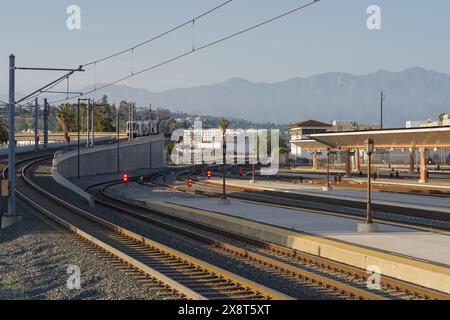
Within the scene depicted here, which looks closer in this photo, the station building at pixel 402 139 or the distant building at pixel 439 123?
the station building at pixel 402 139

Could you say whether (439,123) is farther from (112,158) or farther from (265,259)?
(265,259)

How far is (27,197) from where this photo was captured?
48.4 m

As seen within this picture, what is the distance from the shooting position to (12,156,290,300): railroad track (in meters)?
15.0

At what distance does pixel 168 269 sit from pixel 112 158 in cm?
8687

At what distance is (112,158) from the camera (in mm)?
104250

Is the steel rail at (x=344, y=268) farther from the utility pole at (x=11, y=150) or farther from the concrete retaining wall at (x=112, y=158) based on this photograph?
the concrete retaining wall at (x=112, y=158)

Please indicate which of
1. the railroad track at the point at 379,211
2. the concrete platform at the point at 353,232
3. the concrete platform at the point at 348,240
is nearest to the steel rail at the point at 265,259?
the concrete platform at the point at 348,240

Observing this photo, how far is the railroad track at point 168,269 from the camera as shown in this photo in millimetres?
15039

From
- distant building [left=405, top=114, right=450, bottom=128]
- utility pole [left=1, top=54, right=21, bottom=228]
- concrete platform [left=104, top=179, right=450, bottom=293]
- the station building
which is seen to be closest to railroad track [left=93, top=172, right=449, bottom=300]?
concrete platform [left=104, top=179, right=450, bottom=293]

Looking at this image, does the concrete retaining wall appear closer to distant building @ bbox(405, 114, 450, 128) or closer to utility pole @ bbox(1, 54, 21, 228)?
utility pole @ bbox(1, 54, 21, 228)

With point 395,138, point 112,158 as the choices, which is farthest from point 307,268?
point 112,158

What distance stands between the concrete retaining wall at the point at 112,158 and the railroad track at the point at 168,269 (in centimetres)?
4378

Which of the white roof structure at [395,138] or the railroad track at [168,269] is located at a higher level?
the white roof structure at [395,138]

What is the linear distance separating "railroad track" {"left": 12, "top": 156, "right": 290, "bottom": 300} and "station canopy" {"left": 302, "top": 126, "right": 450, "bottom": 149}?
39058mm
